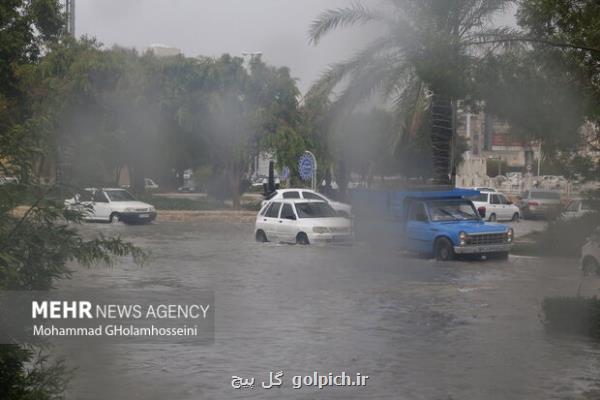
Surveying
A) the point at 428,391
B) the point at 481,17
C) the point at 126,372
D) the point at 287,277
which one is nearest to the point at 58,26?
the point at 287,277

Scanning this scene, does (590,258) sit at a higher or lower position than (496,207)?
lower

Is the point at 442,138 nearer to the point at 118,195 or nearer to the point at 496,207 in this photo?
the point at 118,195

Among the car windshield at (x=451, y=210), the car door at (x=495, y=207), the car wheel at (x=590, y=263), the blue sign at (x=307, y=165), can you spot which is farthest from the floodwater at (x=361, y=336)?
the car door at (x=495, y=207)

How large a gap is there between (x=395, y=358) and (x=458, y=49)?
3890 mm

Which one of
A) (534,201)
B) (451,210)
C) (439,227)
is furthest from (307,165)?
(534,201)

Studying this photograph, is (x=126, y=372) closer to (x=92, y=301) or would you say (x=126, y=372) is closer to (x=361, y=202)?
(x=92, y=301)

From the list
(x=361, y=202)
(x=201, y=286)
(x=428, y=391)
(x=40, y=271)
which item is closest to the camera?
(x=40, y=271)

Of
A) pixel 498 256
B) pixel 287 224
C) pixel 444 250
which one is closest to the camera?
pixel 444 250

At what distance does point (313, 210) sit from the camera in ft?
103

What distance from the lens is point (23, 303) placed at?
7.79 meters

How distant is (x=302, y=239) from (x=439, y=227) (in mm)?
6018

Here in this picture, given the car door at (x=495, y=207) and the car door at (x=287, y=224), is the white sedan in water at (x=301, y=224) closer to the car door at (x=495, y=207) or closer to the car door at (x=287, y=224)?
the car door at (x=287, y=224)

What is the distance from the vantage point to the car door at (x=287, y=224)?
30.6 m

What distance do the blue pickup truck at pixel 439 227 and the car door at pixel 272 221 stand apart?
411 centimetres
